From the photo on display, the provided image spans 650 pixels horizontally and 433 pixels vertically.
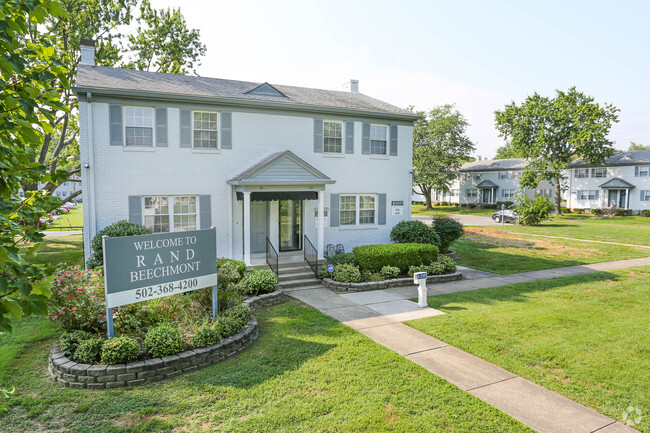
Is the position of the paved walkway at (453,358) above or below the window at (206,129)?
below

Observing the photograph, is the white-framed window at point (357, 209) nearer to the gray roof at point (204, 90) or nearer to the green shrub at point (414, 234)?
the green shrub at point (414, 234)

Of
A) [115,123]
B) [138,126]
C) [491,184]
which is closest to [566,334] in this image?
[138,126]

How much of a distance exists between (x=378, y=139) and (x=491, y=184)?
44.8 meters

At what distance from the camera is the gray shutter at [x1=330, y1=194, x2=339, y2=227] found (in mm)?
15688

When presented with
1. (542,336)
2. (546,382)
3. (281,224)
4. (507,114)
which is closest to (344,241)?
(281,224)

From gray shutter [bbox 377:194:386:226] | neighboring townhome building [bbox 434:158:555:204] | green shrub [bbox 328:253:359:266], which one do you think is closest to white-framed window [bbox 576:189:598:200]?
neighboring townhome building [bbox 434:158:555:204]

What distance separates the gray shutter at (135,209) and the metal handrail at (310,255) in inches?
225

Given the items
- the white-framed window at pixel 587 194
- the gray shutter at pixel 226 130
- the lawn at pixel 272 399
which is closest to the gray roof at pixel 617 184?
the white-framed window at pixel 587 194

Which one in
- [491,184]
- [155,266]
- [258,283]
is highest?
[491,184]

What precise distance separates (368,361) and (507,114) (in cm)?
4599

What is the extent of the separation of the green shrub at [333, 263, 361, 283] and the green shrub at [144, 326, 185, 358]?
20.6ft

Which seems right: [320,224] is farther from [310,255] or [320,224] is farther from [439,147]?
[439,147]

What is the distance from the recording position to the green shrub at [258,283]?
1068 cm

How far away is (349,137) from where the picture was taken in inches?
627
